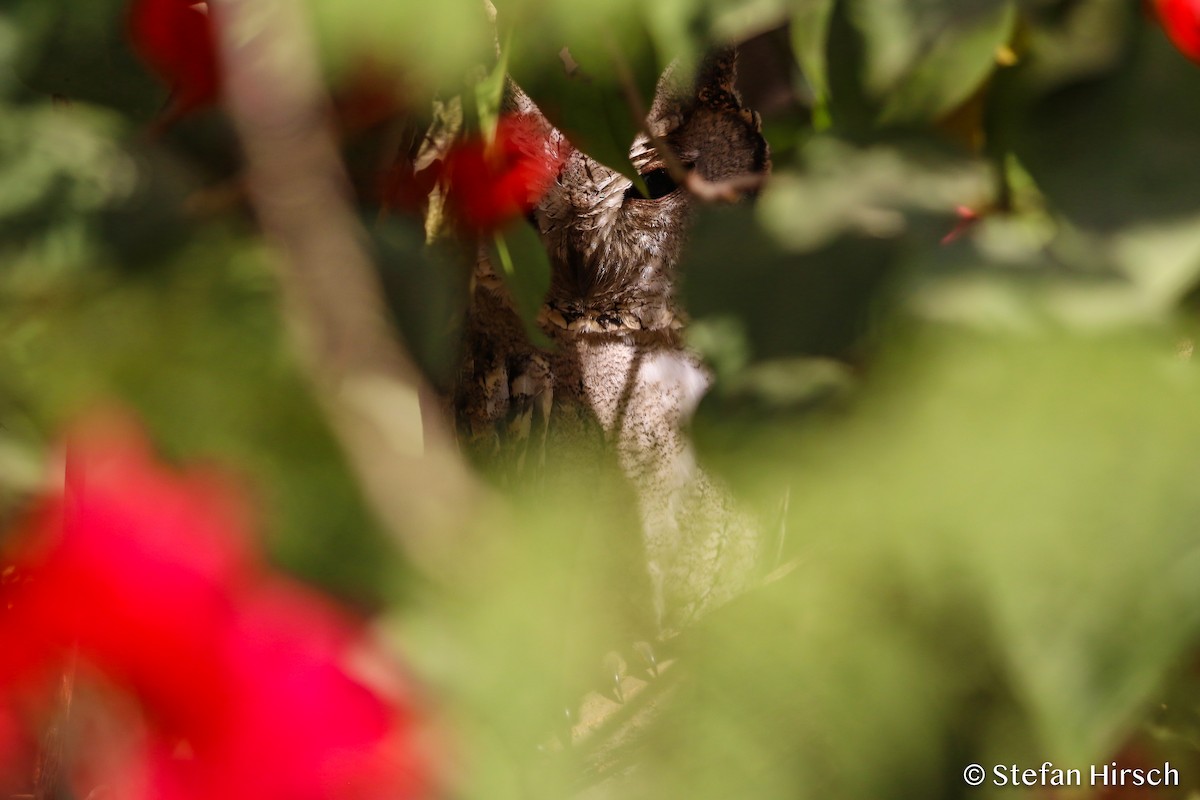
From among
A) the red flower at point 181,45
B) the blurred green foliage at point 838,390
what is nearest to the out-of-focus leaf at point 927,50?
the blurred green foliage at point 838,390

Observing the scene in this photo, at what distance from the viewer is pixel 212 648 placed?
197 millimetres

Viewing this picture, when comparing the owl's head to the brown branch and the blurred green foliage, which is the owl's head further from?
the brown branch

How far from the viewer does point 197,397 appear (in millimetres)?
226

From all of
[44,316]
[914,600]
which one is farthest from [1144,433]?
[44,316]

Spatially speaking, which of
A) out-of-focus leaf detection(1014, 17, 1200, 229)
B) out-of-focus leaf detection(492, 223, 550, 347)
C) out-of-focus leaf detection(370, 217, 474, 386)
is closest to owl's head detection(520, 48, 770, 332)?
out-of-focus leaf detection(492, 223, 550, 347)

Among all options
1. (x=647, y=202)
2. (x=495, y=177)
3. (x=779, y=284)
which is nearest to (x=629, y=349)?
(x=647, y=202)

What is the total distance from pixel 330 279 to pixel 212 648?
0.09m

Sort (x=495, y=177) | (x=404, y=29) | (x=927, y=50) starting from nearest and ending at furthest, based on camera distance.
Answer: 1. (x=404, y=29)
2. (x=927, y=50)
3. (x=495, y=177)

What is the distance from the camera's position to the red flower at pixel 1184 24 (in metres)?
0.23

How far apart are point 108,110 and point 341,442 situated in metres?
0.28

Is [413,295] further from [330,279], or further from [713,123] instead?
[713,123]

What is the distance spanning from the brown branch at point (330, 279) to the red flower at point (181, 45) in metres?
0.18

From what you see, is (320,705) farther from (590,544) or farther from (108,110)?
(108,110)

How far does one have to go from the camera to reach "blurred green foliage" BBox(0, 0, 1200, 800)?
16 cm
